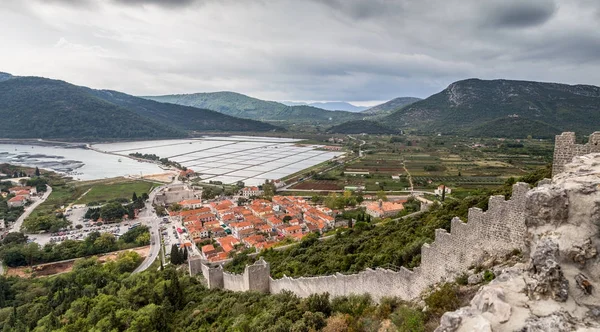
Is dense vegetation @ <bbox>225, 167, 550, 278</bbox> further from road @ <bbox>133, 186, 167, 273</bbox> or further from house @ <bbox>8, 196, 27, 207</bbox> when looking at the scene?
house @ <bbox>8, 196, 27, 207</bbox>

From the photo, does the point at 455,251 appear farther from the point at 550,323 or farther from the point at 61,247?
the point at 61,247

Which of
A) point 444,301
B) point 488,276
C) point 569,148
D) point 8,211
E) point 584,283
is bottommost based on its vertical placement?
point 8,211

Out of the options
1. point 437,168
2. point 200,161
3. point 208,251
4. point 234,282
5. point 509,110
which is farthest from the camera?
point 509,110

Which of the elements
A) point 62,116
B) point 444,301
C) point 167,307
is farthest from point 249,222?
point 62,116

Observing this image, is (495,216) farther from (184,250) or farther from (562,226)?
(184,250)

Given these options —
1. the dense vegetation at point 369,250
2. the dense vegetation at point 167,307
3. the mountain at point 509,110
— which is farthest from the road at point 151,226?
the mountain at point 509,110

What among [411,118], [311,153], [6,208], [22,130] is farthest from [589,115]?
[22,130]

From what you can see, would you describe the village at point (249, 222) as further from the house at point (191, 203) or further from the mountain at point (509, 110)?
the mountain at point (509, 110)
